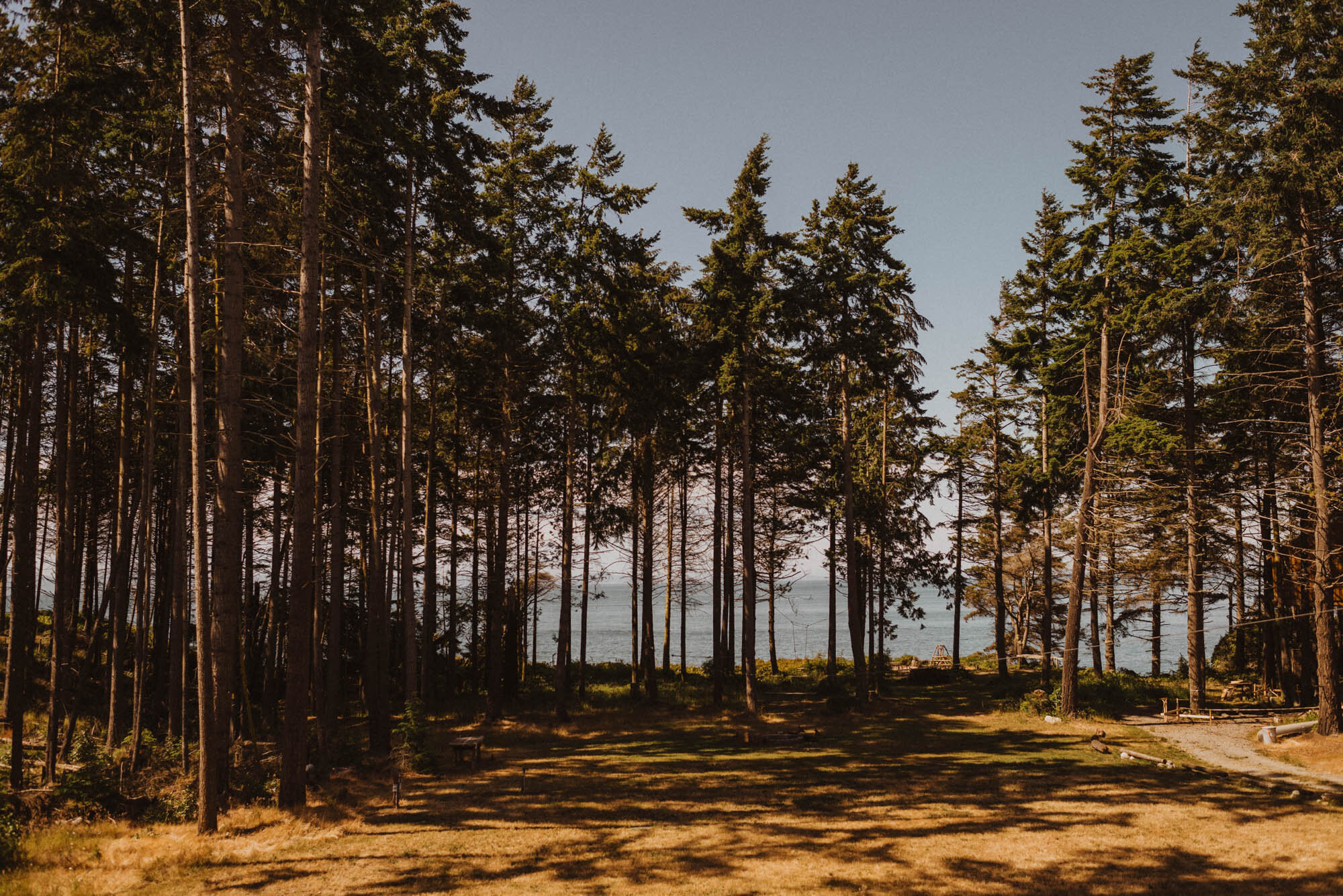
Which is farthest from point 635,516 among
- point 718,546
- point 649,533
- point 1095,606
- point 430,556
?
point 1095,606

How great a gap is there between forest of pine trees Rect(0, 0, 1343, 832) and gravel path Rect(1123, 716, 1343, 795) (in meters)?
1.97

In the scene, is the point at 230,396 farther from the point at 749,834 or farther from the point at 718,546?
the point at 718,546

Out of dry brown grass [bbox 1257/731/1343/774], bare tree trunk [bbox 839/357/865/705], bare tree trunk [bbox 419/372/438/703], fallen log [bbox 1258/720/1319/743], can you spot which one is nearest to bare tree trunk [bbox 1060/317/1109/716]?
fallen log [bbox 1258/720/1319/743]

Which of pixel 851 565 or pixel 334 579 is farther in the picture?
pixel 851 565

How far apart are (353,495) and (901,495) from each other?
77.1 ft

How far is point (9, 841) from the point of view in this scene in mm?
10398

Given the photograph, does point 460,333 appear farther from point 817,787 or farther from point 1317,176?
point 1317,176

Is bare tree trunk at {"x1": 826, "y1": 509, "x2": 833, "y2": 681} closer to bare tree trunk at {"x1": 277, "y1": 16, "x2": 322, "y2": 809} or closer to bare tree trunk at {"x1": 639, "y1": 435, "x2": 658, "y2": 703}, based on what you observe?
bare tree trunk at {"x1": 639, "y1": 435, "x2": 658, "y2": 703}

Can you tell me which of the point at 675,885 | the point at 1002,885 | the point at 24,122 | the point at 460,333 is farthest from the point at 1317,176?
the point at 24,122

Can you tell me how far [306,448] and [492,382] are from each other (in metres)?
10.6

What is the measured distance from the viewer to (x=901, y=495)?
3331 cm

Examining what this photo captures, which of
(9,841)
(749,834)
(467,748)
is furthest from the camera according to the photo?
(467,748)

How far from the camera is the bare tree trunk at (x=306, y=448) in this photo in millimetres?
12344

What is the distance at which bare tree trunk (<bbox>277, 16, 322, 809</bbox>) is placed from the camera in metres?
12.3
